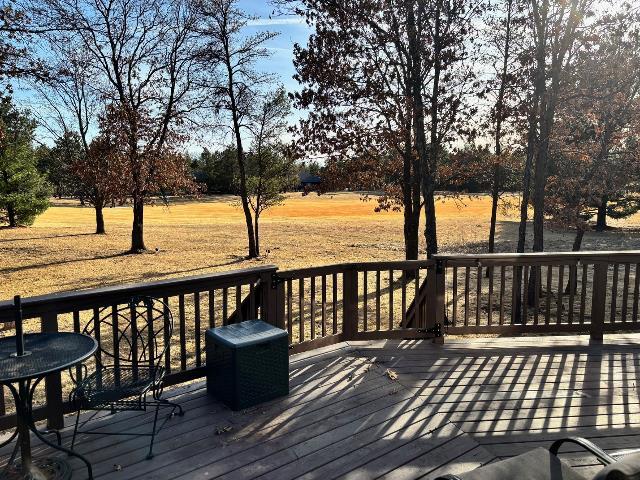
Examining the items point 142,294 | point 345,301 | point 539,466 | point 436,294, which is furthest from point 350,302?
point 539,466

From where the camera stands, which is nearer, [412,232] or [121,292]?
[121,292]

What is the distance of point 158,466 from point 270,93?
16602mm

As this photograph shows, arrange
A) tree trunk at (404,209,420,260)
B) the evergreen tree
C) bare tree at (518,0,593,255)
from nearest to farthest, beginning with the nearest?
bare tree at (518,0,593,255)
tree trunk at (404,209,420,260)
the evergreen tree

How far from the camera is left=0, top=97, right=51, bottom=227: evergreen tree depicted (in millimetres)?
22656

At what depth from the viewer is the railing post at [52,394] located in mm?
3062

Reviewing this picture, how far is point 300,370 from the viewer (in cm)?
412

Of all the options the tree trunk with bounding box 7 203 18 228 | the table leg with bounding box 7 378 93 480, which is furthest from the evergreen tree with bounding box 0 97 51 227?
the table leg with bounding box 7 378 93 480

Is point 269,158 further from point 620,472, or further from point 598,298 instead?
point 620,472

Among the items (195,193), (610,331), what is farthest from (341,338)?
(195,193)

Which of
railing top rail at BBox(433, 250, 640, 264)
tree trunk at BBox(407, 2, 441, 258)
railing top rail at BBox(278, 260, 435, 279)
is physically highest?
tree trunk at BBox(407, 2, 441, 258)

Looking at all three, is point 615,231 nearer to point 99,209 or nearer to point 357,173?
point 357,173

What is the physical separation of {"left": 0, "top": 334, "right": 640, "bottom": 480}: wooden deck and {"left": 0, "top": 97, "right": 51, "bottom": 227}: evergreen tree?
2295cm

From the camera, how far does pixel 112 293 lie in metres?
3.27

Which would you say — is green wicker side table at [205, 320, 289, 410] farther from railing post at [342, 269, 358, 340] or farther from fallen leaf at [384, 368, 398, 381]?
railing post at [342, 269, 358, 340]
